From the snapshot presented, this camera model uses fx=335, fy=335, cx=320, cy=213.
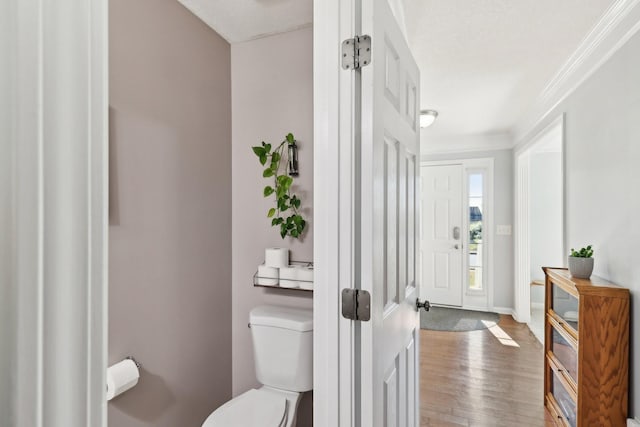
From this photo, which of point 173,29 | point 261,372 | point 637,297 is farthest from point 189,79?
point 637,297

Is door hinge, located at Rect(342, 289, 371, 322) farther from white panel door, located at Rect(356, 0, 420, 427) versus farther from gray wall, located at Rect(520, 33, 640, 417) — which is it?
gray wall, located at Rect(520, 33, 640, 417)

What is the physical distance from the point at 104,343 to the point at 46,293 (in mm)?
72

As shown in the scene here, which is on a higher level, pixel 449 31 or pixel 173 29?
pixel 449 31

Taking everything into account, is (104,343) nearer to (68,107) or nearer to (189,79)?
(68,107)

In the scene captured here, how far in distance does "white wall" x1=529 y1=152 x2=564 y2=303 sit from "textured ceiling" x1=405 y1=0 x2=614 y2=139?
1768mm

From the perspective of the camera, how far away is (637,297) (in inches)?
63.5

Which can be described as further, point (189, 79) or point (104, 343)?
point (189, 79)

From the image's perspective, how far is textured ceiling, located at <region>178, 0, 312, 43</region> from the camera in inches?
67.4

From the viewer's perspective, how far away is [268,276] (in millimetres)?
1840

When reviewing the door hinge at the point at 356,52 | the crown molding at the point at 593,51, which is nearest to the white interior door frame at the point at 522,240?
the crown molding at the point at 593,51

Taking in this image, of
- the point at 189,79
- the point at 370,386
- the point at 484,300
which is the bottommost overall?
the point at 484,300

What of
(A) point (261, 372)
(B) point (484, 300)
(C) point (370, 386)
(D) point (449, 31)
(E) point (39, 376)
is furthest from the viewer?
(B) point (484, 300)

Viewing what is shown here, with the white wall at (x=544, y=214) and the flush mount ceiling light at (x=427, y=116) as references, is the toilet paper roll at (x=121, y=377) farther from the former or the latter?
the white wall at (x=544, y=214)

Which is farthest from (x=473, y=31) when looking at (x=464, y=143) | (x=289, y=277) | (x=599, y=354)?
(x=464, y=143)
